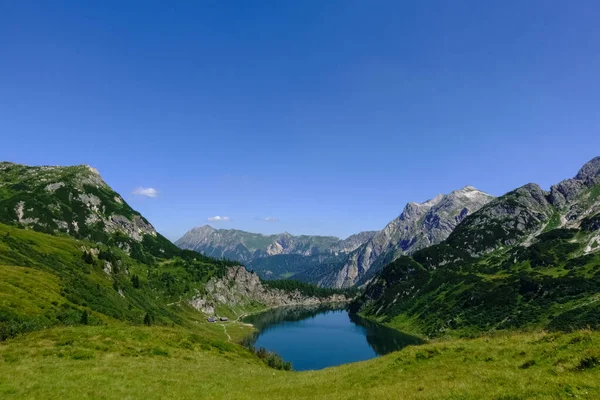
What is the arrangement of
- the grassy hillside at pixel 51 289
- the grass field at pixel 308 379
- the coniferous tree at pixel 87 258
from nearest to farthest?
1. the grass field at pixel 308 379
2. the grassy hillside at pixel 51 289
3. the coniferous tree at pixel 87 258

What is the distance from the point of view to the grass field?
17.9 m

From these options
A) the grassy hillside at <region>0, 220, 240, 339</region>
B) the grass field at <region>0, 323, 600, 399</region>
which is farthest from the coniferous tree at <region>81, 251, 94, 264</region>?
the grass field at <region>0, 323, 600, 399</region>

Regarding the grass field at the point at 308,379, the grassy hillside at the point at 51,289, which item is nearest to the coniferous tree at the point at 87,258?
the grassy hillside at the point at 51,289

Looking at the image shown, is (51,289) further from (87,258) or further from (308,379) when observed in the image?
(87,258)

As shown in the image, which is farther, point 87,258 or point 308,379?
point 87,258

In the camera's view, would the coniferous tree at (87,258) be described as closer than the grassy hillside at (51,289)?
No

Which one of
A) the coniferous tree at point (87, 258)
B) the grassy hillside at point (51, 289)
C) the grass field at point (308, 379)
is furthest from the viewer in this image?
the coniferous tree at point (87, 258)

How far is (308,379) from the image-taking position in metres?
32.1

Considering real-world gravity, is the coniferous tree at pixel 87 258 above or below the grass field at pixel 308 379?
above

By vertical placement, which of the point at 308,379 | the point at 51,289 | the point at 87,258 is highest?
the point at 87,258

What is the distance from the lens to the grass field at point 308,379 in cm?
1794

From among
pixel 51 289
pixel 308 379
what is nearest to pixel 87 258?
pixel 51 289

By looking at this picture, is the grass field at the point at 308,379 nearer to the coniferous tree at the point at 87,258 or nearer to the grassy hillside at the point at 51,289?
the grassy hillside at the point at 51,289

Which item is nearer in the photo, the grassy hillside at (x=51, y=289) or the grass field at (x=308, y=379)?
the grass field at (x=308, y=379)
